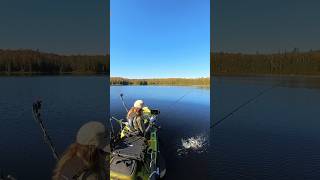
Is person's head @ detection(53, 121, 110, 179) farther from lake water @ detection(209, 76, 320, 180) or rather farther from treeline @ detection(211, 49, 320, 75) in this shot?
treeline @ detection(211, 49, 320, 75)

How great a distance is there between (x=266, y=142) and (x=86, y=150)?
1916cm

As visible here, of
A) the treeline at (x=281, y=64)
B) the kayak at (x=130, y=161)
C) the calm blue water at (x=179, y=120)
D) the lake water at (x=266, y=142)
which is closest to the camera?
the kayak at (x=130, y=161)

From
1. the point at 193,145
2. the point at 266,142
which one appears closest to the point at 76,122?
the point at 193,145

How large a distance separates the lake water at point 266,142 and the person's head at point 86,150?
7.10m

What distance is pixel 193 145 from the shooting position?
668 inches

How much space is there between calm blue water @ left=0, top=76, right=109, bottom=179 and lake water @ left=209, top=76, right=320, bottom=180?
5782 millimetres

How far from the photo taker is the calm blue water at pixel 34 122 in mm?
11836

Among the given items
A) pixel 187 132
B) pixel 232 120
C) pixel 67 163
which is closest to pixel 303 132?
pixel 232 120

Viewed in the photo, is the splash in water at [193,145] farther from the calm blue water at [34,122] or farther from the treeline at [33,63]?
the treeline at [33,63]

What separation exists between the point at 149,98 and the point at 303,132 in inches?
416

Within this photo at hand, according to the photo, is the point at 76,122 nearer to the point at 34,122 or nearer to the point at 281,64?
the point at 34,122

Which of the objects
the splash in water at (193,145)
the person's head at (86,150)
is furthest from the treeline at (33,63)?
the person's head at (86,150)

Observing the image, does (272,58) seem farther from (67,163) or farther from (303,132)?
(67,163)

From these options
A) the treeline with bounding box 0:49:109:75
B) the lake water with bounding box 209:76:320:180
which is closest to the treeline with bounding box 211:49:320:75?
the lake water with bounding box 209:76:320:180
